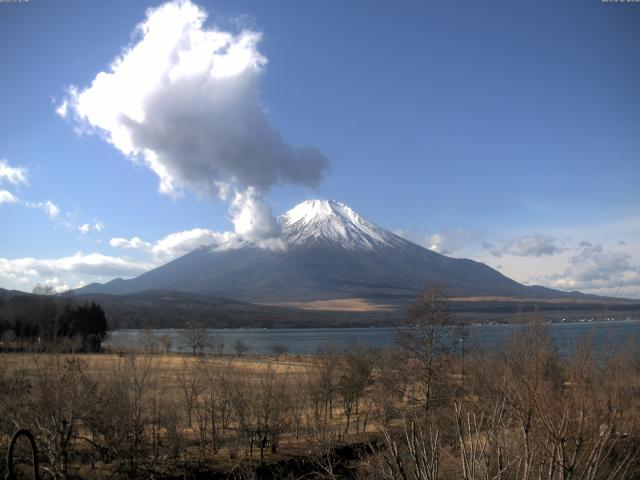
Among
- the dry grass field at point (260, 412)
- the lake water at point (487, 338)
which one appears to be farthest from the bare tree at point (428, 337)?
the lake water at point (487, 338)

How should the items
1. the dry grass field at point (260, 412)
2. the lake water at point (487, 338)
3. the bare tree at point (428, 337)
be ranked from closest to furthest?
the dry grass field at point (260, 412) → the lake water at point (487, 338) → the bare tree at point (428, 337)

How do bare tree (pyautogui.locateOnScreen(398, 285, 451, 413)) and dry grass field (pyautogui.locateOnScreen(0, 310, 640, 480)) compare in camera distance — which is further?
bare tree (pyautogui.locateOnScreen(398, 285, 451, 413))

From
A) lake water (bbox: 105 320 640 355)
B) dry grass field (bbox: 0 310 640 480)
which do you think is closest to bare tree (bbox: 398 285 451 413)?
dry grass field (bbox: 0 310 640 480)

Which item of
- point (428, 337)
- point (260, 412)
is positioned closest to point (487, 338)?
point (428, 337)

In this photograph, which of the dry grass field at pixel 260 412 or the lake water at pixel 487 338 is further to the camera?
the lake water at pixel 487 338

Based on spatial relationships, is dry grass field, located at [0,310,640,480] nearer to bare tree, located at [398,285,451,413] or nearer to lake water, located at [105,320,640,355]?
bare tree, located at [398,285,451,413]

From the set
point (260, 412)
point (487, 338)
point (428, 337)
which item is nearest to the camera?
point (260, 412)

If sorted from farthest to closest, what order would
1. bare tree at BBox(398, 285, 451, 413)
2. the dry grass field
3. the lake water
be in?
bare tree at BBox(398, 285, 451, 413) < the lake water < the dry grass field

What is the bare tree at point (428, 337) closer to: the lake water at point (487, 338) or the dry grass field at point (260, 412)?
the dry grass field at point (260, 412)

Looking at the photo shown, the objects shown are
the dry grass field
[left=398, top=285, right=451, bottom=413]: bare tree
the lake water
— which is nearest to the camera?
the dry grass field

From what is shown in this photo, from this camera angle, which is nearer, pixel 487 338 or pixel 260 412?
pixel 260 412

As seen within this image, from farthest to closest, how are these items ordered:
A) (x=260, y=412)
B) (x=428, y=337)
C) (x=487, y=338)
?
1. (x=487, y=338)
2. (x=428, y=337)
3. (x=260, y=412)

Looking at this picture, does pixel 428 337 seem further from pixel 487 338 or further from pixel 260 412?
pixel 487 338

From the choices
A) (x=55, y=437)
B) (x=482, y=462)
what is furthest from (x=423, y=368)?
(x=482, y=462)
